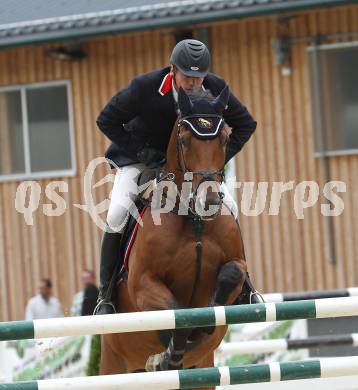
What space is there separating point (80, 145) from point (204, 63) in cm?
920

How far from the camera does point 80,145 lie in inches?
603

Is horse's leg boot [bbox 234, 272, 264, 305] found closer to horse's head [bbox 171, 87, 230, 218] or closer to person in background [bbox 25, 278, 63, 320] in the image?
horse's head [bbox 171, 87, 230, 218]

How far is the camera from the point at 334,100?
14.2 meters

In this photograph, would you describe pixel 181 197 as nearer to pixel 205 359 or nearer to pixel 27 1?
pixel 205 359

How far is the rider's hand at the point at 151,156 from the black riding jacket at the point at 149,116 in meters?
0.06

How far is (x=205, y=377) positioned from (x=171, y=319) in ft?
1.52

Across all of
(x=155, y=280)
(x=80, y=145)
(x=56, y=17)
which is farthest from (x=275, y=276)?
(x=155, y=280)

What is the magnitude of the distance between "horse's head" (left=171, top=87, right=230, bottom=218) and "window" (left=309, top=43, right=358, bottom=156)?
8235mm

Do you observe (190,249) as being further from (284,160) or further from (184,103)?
(284,160)

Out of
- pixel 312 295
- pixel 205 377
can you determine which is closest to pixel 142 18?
pixel 312 295

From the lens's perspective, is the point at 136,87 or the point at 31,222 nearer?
the point at 136,87

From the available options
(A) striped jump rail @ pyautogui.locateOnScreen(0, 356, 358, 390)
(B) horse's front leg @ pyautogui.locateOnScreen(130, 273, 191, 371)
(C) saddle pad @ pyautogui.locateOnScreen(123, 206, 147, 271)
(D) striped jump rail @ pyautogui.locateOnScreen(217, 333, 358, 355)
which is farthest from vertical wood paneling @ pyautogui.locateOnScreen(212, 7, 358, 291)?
(A) striped jump rail @ pyautogui.locateOnScreen(0, 356, 358, 390)

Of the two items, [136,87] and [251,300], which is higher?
[136,87]

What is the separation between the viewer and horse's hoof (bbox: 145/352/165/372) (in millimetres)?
6664
